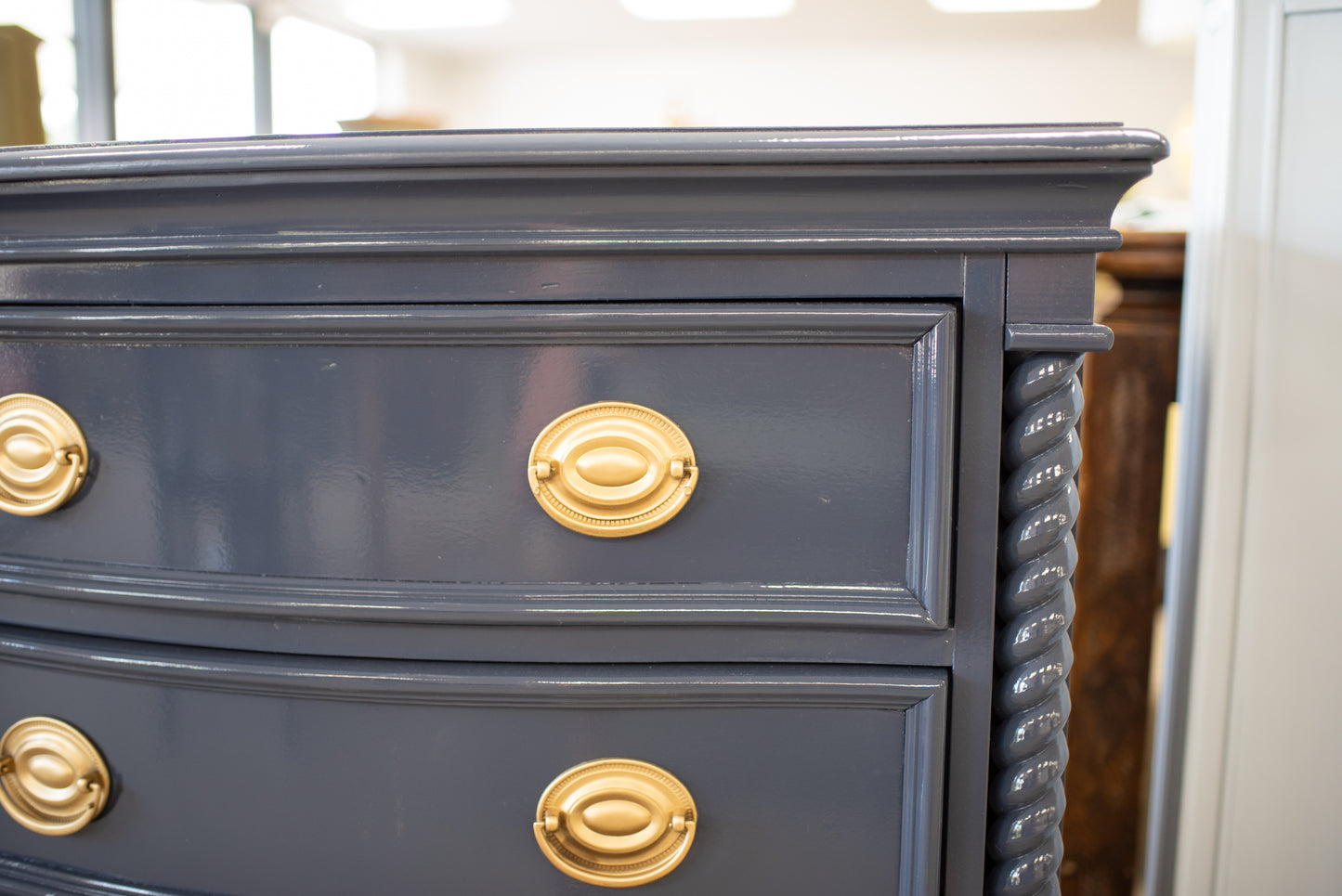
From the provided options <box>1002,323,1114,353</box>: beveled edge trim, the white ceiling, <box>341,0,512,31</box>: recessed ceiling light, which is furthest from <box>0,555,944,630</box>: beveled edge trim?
<box>341,0,512,31</box>: recessed ceiling light

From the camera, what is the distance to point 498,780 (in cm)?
36

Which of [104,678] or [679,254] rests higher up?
[679,254]

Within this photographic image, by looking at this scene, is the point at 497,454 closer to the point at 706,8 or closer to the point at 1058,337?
the point at 1058,337

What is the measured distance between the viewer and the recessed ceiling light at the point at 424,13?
413 centimetres

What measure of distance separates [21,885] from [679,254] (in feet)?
1.52

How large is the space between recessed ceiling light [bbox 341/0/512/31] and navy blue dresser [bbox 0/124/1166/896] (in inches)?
173

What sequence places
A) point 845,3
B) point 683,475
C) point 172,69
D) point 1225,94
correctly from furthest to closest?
point 845,3
point 172,69
point 1225,94
point 683,475

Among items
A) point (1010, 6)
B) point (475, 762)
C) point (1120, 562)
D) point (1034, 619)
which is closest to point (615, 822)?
point (475, 762)

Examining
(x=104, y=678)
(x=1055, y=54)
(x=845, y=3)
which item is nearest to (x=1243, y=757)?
(x=104, y=678)

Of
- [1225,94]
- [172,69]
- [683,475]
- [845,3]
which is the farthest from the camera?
[845,3]

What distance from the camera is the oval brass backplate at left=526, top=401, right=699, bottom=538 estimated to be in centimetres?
33

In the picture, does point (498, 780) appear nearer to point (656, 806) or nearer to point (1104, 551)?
point (656, 806)

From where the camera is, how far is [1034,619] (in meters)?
0.34

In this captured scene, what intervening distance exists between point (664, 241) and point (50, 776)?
0.39 metres
